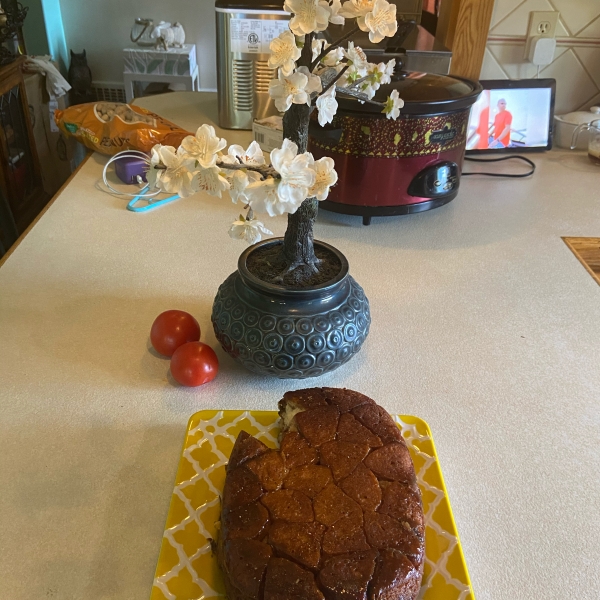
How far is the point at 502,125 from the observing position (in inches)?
55.7

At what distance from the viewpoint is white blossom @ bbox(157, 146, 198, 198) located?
0.49 m

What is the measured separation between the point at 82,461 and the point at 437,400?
42 cm

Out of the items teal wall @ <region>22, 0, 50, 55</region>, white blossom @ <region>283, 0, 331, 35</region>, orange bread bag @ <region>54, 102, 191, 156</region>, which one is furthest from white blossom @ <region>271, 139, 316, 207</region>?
teal wall @ <region>22, 0, 50, 55</region>

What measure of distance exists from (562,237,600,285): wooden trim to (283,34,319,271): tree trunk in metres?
0.59

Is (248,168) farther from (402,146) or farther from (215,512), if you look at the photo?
(402,146)

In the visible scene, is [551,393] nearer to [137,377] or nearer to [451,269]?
[451,269]

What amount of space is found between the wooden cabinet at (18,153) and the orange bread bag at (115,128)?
2.87 feet

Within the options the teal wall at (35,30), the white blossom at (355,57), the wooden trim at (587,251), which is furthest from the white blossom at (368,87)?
the teal wall at (35,30)

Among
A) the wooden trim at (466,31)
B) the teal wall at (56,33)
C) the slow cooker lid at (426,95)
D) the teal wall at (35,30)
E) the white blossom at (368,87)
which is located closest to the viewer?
the white blossom at (368,87)

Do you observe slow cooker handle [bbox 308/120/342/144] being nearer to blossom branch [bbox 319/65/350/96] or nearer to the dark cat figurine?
blossom branch [bbox 319/65/350/96]

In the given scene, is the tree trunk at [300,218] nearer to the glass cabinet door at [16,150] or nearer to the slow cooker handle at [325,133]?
the slow cooker handle at [325,133]

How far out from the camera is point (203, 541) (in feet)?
1.65

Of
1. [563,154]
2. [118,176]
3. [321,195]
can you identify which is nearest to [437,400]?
[321,195]

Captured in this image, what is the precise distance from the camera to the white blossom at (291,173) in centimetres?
47
